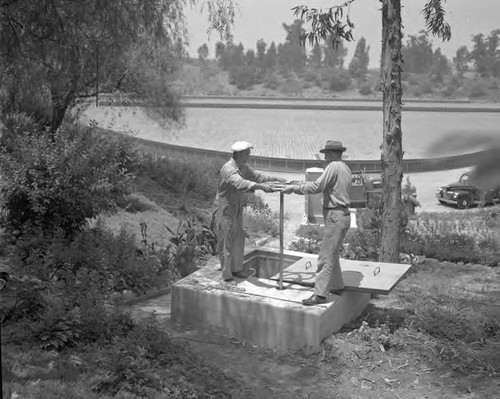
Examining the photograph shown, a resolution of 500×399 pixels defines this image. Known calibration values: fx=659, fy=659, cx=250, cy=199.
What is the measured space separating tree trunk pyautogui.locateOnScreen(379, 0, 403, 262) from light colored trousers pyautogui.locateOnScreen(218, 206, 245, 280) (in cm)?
397

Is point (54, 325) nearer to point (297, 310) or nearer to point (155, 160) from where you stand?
point (297, 310)

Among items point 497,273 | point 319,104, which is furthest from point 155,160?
point 319,104

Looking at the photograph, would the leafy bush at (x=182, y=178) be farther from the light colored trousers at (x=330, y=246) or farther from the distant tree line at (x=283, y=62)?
the distant tree line at (x=283, y=62)

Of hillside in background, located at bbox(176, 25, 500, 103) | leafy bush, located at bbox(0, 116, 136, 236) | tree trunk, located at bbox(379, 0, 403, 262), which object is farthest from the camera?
hillside in background, located at bbox(176, 25, 500, 103)

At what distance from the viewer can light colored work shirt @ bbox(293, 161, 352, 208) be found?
761cm

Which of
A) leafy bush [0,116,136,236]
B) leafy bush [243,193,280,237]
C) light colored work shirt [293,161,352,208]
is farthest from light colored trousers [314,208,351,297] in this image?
leafy bush [243,193,280,237]

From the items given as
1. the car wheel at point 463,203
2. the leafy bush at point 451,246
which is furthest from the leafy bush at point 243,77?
the leafy bush at point 451,246

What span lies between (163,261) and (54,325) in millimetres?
4462

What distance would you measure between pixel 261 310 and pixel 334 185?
1703 millimetres

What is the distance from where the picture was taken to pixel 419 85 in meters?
98.2

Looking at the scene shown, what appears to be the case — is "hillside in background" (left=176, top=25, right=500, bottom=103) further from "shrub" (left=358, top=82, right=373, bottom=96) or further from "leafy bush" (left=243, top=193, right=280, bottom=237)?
"leafy bush" (left=243, top=193, right=280, bottom=237)

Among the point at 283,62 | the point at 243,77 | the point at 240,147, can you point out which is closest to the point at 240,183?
the point at 240,147

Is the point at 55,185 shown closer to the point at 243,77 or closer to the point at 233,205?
the point at 233,205

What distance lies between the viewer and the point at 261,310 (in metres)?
7.77
